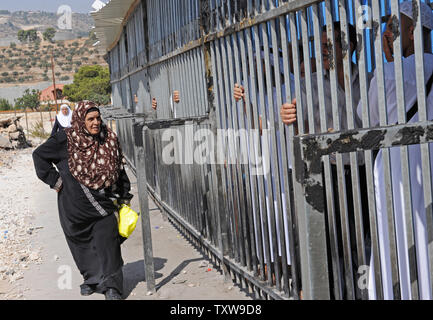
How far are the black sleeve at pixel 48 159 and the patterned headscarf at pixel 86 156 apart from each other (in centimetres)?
13

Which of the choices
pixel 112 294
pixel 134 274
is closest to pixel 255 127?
pixel 112 294

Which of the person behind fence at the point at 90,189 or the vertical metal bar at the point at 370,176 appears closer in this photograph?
the vertical metal bar at the point at 370,176

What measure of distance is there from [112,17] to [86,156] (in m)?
9.59

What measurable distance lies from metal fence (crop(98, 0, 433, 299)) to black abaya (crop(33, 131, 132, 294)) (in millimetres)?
651

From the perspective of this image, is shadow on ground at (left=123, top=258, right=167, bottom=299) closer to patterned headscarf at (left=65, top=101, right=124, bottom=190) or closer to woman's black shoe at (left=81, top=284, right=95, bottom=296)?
woman's black shoe at (left=81, top=284, right=95, bottom=296)

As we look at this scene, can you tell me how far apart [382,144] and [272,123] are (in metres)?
1.73

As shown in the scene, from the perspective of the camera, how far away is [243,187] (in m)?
3.96

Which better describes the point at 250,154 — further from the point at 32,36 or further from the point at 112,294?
the point at 32,36

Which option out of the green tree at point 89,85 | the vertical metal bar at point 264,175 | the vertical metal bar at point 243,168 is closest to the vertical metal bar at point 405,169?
the vertical metal bar at point 264,175

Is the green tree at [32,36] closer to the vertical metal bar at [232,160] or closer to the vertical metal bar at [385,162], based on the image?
the vertical metal bar at [232,160]

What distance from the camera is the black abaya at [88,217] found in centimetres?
453

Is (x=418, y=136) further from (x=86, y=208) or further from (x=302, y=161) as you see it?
(x=86, y=208)

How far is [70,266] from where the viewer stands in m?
5.54

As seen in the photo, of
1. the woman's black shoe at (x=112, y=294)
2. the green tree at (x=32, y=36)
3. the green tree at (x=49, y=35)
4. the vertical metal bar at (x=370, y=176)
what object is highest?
the green tree at (x=32, y=36)
